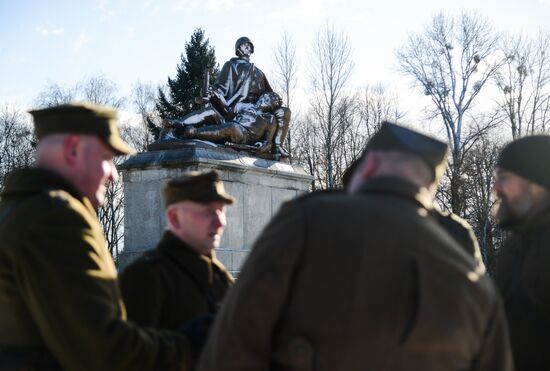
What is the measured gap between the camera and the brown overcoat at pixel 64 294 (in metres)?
2.38

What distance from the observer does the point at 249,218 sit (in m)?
12.0

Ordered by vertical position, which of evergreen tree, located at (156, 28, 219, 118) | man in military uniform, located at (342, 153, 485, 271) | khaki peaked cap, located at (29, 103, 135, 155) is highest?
evergreen tree, located at (156, 28, 219, 118)

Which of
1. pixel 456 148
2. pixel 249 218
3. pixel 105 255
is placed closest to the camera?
pixel 105 255

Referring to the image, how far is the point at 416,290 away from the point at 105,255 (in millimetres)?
1216

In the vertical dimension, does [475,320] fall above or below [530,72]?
below

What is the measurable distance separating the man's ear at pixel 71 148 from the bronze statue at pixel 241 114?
30.4 ft

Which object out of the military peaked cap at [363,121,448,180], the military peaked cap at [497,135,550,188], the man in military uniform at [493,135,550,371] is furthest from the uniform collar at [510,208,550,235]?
the military peaked cap at [363,121,448,180]

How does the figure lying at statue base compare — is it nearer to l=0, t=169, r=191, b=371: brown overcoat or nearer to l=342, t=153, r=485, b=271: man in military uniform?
l=342, t=153, r=485, b=271: man in military uniform

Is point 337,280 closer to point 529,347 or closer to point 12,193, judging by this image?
point 12,193

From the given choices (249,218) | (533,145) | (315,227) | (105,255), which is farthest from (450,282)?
(249,218)

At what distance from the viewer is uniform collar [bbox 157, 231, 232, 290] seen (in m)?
3.34

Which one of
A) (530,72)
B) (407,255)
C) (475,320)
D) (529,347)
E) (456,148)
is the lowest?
(529,347)

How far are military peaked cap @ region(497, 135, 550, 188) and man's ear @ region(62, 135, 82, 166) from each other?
2101 millimetres

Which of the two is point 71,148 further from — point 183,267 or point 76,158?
point 183,267
